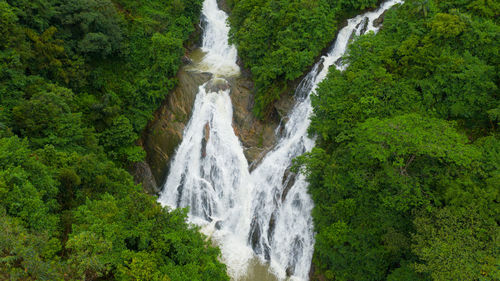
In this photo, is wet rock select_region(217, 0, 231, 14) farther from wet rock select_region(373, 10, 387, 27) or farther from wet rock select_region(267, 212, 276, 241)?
wet rock select_region(267, 212, 276, 241)

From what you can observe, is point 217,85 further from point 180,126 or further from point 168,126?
point 168,126

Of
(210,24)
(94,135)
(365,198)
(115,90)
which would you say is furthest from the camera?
(210,24)

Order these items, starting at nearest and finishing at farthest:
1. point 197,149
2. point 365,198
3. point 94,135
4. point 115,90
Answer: point 365,198
point 94,135
point 197,149
point 115,90

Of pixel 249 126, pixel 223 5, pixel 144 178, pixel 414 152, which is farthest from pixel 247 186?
pixel 223 5

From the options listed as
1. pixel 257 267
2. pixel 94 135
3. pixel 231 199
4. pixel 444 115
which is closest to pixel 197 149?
pixel 231 199

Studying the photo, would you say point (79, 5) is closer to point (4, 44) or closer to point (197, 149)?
point (4, 44)
